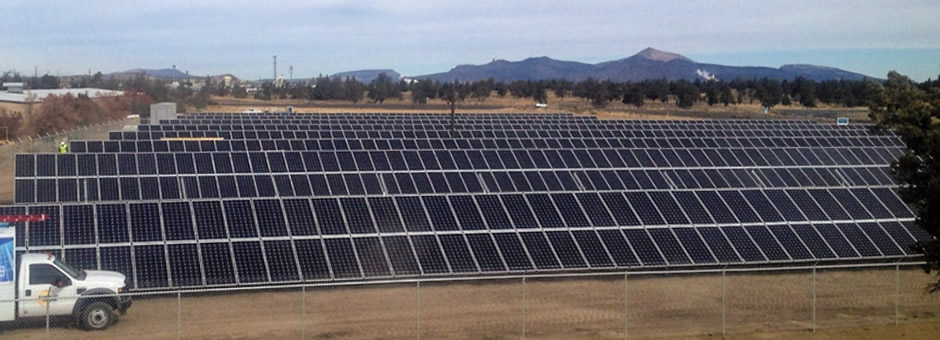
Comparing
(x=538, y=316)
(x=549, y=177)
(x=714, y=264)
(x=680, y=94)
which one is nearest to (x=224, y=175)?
(x=549, y=177)

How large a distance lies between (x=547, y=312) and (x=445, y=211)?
4.34m

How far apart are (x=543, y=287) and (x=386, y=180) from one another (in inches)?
269

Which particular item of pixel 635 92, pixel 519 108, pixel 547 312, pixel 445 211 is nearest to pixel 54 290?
pixel 445 211

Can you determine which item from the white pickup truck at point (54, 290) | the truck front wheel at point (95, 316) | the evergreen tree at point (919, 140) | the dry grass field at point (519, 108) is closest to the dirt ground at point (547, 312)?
the truck front wheel at point (95, 316)

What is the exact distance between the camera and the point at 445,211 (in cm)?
2133

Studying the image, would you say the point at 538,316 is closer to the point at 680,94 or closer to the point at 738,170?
the point at 738,170

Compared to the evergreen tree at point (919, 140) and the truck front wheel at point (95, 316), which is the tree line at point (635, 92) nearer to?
the truck front wheel at point (95, 316)

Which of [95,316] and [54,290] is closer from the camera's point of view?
[54,290]

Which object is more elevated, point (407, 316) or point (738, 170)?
point (738, 170)

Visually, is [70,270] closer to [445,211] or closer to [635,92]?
[445,211]

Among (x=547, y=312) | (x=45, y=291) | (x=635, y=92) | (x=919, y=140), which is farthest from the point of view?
(x=635, y=92)

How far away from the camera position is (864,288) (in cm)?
A: 2047

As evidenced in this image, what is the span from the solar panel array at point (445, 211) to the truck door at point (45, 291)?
59.6 inches

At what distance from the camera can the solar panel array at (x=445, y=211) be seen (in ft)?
60.9
